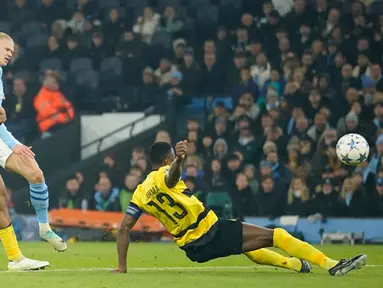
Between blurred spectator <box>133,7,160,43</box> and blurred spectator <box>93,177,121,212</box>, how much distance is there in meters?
4.06

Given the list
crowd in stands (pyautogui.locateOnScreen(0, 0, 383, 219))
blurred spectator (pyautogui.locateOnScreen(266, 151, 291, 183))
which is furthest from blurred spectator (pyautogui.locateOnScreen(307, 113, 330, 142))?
blurred spectator (pyautogui.locateOnScreen(266, 151, 291, 183))

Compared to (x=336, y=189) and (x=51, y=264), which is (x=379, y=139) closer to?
(x=336, y=189)

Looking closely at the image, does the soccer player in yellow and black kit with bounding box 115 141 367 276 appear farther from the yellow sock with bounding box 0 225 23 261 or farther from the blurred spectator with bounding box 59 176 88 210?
the blurred spectator with bounding box 59 176 88 210

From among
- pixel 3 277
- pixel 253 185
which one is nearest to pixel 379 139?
pixel 253 185

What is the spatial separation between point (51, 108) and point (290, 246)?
11631 millimetres

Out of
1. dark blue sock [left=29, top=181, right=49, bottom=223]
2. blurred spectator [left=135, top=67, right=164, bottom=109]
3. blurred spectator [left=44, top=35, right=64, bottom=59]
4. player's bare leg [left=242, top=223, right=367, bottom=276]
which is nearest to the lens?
player's bare leg [left=242, top=223, right=367, bottom=276]

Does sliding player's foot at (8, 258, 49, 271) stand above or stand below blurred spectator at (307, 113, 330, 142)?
below

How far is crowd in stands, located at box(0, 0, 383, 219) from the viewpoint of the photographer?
17141mm

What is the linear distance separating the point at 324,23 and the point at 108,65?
14.1 feet

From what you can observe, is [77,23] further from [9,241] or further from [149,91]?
[9,241]

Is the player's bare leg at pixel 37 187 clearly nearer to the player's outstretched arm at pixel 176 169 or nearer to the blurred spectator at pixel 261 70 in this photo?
the player's outstretched arm at pixel 176 169

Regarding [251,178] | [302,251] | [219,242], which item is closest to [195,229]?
[219,242]

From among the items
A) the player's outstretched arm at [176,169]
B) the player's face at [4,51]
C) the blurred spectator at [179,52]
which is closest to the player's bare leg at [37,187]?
the player's face at [4,51]

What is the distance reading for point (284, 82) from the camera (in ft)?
61.8
